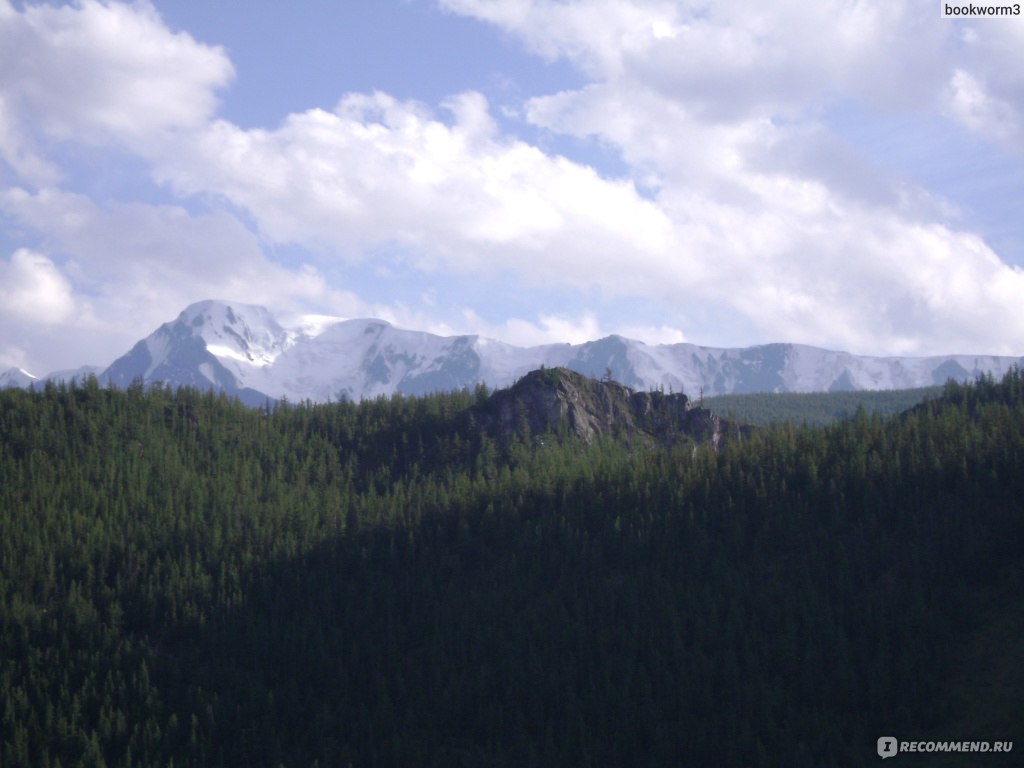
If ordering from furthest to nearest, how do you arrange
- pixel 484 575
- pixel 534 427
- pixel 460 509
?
pixel 534 427 < pixel 460 509 < pixel 484 575

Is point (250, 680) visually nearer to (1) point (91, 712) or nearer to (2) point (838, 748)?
(1) point (91, 712)

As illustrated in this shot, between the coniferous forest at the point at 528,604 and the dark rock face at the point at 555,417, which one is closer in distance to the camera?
the coniferous forest at the point at 528,604

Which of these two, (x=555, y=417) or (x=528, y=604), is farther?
(x=555, y=417)

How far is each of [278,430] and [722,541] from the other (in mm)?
84629

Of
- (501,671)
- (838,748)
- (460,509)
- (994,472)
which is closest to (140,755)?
(501,671)

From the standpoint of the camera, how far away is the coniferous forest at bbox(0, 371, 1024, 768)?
366ft

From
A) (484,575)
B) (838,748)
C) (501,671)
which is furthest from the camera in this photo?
(484,575)

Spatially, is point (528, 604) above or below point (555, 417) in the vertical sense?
below

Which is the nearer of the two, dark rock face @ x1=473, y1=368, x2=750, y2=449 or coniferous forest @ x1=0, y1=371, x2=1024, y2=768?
coniferous forest @ x1=0, y1=371, x2=1024, y2=768

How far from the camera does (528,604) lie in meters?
135

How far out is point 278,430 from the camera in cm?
19400

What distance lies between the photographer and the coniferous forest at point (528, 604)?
111688mm

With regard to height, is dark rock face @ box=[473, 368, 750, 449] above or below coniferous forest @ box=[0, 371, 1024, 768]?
above

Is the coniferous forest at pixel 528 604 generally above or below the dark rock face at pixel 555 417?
below
